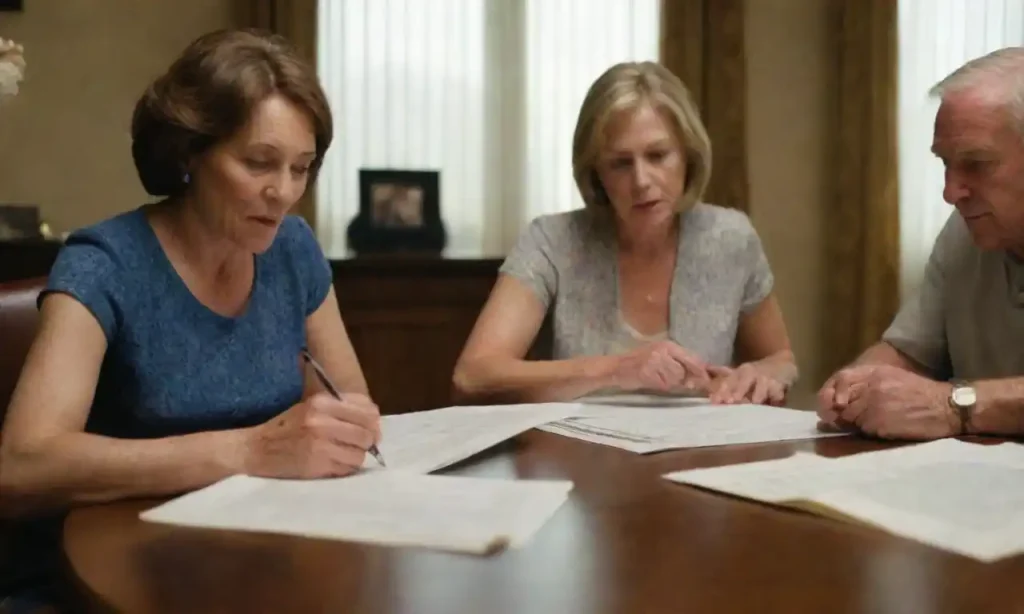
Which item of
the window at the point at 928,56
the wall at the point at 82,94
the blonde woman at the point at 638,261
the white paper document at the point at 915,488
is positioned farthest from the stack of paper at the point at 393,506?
the window at the point at 928,56

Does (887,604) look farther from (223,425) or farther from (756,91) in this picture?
(756,91)

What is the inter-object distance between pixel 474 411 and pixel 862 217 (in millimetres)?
2634

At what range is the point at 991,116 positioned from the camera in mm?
1416

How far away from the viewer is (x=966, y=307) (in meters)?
1.59

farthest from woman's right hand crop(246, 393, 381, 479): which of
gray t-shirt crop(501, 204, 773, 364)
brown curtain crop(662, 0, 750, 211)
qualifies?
brown curtain crop(662, 0, 750, 211)

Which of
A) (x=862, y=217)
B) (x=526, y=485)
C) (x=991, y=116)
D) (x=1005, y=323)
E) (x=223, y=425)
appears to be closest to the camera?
(x=526, y=485)

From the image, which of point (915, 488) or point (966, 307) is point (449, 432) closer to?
point (915, 488)

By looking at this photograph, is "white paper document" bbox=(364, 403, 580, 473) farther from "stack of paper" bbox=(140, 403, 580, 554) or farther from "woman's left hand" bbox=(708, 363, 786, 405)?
"woman's left hand" bbox=(708, 363, 786, 405)

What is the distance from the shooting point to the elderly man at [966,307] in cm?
128

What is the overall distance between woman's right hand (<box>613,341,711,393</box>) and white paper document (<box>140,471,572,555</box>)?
1.81 feet

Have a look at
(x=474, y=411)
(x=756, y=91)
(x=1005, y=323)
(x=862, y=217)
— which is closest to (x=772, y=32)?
(x=756, y=91)

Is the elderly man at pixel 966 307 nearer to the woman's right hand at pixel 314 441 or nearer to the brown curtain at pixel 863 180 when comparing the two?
the woman's right hand at pixel 314 441

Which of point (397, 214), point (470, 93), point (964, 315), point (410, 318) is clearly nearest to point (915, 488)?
point (964, 315)

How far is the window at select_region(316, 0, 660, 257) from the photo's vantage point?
11.1ft
